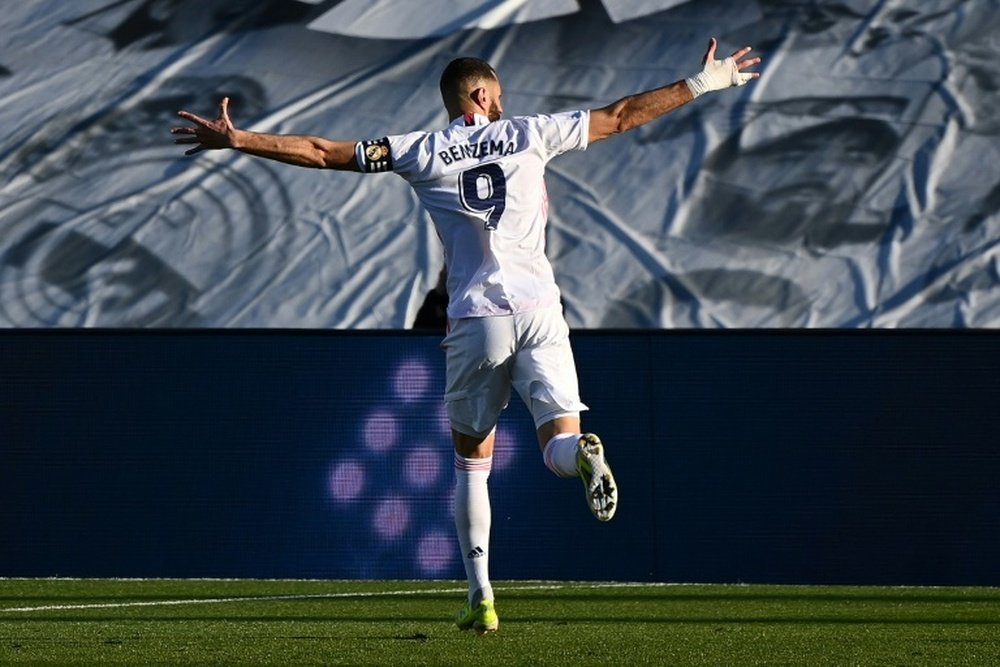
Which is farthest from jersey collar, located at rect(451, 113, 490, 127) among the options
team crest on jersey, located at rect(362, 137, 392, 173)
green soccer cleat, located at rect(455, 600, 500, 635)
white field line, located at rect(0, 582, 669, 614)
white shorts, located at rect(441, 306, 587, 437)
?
white field line, located at rect(0, 582, 669, 614)

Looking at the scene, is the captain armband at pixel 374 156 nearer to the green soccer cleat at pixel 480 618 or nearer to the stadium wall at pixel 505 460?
the green soccer cleat at pixel 480 618

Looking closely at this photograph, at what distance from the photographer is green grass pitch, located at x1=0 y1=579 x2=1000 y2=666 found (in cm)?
565

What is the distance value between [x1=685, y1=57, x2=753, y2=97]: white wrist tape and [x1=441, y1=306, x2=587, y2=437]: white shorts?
0.87 meters

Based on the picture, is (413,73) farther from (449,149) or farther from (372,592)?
(449,149)

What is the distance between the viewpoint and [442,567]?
33.2 feet

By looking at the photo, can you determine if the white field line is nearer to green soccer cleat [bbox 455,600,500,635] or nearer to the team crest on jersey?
green soccer cleat [bbox 455,600,500,635]

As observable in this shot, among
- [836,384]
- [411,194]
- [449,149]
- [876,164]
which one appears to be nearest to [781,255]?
[876,164]

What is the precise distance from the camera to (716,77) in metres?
6.19

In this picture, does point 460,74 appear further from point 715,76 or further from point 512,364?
point 512,364

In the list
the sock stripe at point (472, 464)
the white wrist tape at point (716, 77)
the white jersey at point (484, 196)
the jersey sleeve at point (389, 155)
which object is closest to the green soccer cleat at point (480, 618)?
the sock stripe at point (472, 464)

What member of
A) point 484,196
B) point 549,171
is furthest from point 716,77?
point 549,171

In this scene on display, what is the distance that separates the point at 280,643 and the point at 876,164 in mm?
11768

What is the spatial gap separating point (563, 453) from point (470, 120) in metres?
1.14

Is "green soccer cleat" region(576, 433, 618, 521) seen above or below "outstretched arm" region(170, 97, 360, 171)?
below
